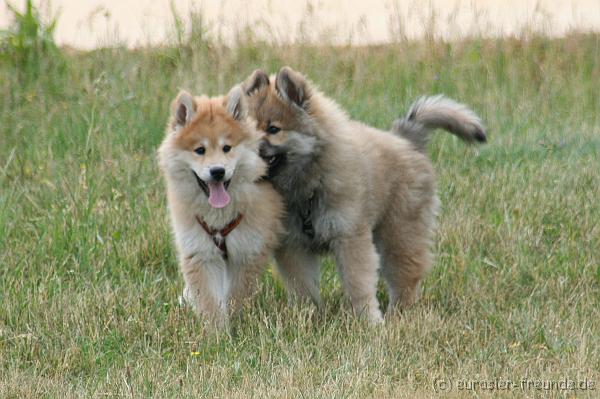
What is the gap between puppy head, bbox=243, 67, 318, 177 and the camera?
19.9ft

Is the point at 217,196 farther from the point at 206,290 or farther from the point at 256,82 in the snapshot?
the point at 256,82

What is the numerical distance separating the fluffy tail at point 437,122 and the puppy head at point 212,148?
140 centimetres

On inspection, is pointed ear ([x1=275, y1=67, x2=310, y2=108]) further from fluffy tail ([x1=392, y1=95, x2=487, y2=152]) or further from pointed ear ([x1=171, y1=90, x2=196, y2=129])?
fluffy tail ([x1=392, y1=95, x2=487, y2=152])

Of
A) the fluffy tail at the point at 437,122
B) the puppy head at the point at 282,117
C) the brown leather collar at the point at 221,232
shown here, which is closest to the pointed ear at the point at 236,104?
the puppy head at the point at 282,117

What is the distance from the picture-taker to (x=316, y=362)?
546 cm

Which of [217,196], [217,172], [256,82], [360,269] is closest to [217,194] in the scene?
[217,196]

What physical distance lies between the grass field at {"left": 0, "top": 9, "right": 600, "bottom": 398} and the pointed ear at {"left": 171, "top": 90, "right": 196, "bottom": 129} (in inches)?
44.0

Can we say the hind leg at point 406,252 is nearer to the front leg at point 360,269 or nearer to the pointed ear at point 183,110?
the front leg at point 360,269

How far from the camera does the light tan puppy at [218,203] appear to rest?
579 cm

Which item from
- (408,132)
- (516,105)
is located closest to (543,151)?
(516,105)

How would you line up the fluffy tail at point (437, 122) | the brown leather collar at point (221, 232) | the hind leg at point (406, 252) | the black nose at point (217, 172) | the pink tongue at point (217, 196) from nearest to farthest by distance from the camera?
the black nose at point (217, 172)
the pink tongue at point (217, 196)
the brown leather collar at point (221, 232)
the hind leg at point (406, 252)
the fluffy tail at point (437, 122)

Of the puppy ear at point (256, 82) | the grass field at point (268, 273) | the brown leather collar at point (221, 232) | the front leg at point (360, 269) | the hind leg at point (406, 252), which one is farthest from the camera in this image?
the hind leg at point (406, 252)

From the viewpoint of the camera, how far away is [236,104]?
5.86 metres

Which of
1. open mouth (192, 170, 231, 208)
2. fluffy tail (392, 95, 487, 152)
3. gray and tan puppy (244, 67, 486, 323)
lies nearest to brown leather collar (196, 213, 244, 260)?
open mouth (192, 170, 231, 208)
